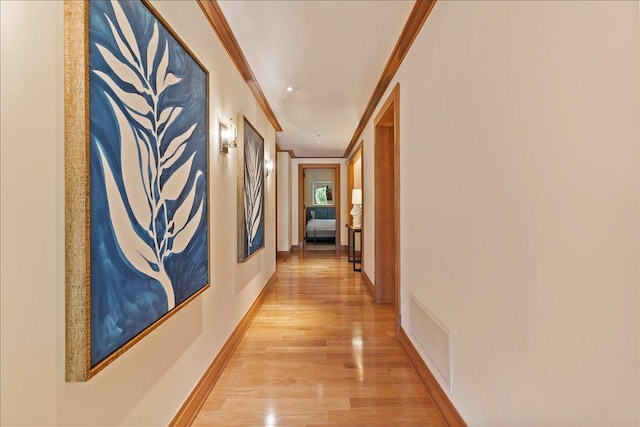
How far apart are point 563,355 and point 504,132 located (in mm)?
785

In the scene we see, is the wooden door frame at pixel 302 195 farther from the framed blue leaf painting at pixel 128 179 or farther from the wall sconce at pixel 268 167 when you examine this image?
the framed blue leaf painting at pixel 128 179

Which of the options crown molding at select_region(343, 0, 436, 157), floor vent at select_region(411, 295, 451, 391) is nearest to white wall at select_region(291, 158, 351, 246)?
crown molding at select_region(343, 0, 436, 157)

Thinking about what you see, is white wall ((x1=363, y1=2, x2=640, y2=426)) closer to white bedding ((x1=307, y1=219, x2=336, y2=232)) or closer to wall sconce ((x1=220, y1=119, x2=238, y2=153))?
wall sconce ((x1=220, y1=119, x2=238, y2=153))

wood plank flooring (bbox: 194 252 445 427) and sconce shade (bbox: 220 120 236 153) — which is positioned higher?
sconce shade (bbox: 220 120 236 153)

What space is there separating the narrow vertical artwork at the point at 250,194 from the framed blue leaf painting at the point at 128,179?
1.03m

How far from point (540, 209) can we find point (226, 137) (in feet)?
6.77

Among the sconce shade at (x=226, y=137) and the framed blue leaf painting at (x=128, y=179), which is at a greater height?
the sconce shade at (x=226, y=137)

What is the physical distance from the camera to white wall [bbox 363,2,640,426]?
2.48ft

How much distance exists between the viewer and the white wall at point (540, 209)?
755mm

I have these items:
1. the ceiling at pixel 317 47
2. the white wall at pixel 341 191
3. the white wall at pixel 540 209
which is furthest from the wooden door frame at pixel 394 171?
the white wall at pixel 341 191

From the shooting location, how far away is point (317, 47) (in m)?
2.66

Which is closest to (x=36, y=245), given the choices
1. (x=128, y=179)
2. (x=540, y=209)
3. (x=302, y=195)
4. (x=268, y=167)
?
(x=128, y=179)

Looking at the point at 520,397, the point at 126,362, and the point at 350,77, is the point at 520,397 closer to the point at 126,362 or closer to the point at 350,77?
the point at 126,362

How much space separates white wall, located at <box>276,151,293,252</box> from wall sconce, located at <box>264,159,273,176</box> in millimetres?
2885
